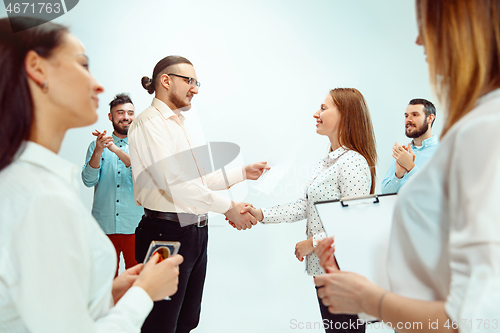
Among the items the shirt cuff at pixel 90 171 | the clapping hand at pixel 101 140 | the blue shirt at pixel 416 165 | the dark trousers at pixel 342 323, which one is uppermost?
the clapping hand at pixel 101 140

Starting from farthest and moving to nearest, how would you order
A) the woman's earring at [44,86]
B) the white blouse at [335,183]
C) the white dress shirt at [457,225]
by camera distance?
the white blouse at [335,183]
the woman's earring at [44,86]
the white dress shirt at [457,225]

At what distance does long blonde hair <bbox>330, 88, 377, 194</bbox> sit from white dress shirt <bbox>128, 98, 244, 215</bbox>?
815 mm

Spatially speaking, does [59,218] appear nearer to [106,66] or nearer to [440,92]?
[440,92]

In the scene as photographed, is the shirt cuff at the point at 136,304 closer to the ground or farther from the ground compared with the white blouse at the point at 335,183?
farther from the ground

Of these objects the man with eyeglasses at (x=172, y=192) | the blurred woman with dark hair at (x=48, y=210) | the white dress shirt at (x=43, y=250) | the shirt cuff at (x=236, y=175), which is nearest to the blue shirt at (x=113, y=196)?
the man with eyeglasses at (x=172, y=192)

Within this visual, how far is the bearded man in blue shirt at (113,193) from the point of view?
2.49m

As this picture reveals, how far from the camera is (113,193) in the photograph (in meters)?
2.54

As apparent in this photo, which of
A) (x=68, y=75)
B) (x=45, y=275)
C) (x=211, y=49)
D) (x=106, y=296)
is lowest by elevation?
(x=106, y=296)

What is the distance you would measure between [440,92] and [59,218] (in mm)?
786

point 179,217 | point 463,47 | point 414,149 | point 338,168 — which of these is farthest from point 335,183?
point 414,149

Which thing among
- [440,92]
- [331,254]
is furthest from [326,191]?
[440,92]

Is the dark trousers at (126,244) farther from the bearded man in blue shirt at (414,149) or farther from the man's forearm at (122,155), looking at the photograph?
the bearded man in blue shirt at (414,149)

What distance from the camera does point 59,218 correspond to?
0.57m

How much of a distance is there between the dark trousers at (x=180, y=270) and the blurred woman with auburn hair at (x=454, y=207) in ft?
3.97
